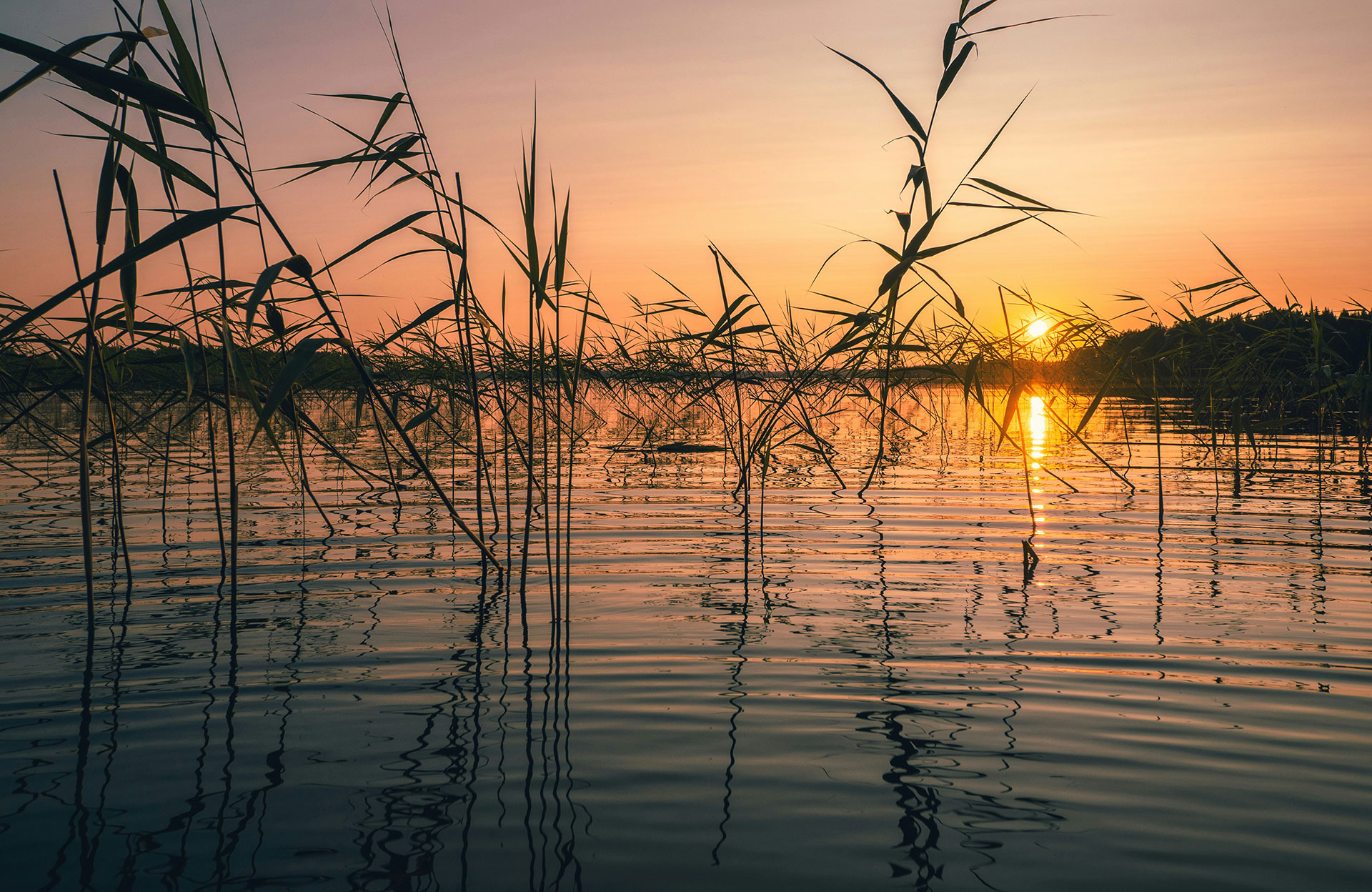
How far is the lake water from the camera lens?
1.99m

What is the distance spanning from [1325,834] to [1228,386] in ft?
18.0

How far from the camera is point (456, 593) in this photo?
4.29 m

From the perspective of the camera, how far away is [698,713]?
2.79 m

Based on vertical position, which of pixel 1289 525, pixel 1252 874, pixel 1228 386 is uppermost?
pixel 1228 386

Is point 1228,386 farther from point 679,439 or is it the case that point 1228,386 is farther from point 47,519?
point 47,519

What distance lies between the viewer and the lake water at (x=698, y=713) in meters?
1.99

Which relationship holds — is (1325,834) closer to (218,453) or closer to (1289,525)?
(1289,525)

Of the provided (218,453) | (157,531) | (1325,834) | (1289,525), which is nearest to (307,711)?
(1325,834)

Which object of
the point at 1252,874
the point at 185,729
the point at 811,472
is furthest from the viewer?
the point at 811,472

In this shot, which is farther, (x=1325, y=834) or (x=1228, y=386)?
(x=1228, y=386)

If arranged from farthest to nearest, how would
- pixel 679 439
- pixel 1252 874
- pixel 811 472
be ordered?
pixel 679 439, pixel 811 472, pixel 1252 874

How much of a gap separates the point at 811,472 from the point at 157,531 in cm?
597

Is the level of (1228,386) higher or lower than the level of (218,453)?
higher

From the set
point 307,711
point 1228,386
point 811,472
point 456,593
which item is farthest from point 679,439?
point 307,711
